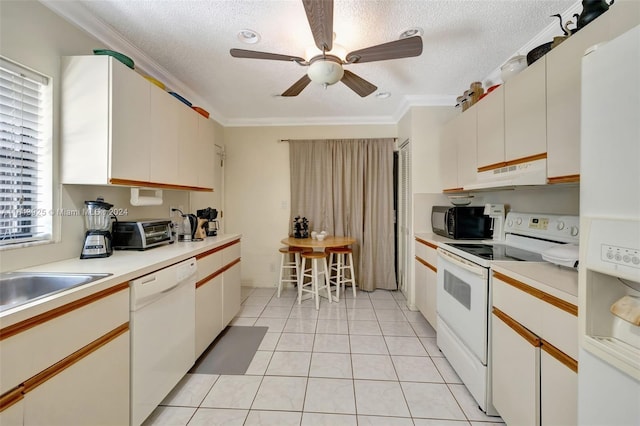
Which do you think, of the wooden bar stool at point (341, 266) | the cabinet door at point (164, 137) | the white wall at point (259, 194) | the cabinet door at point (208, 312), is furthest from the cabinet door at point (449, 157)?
the cabinet door at point (164, 137)

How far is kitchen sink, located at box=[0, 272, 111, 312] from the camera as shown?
1213 mm

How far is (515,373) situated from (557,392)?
0.25 meters

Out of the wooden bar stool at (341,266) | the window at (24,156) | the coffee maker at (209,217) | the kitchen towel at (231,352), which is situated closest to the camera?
the window at (24,156)

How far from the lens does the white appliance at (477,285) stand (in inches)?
59.7

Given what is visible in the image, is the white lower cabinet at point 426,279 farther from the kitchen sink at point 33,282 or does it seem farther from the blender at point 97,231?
the blender at point 97,231

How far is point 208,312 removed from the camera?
2.11 metres

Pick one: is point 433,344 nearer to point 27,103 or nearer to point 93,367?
point 93,367

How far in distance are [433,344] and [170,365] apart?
6.82ft

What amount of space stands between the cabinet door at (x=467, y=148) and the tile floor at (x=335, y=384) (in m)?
1.53

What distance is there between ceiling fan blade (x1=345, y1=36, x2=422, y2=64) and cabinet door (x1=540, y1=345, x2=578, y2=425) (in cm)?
170

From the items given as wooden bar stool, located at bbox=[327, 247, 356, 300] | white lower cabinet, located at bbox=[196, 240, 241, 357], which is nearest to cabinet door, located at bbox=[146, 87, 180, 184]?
white lower cabinet, located at bbox=[196, 240, 241, 357]

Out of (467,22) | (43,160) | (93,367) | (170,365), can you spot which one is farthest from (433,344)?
(43,160)

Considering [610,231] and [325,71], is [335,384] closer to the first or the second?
[610,231]

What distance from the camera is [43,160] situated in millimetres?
1474
